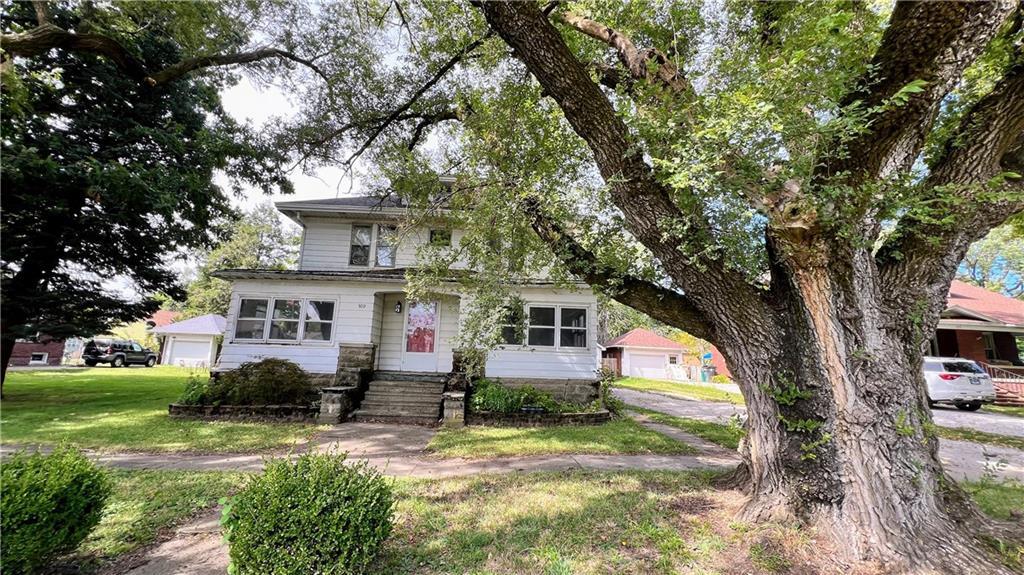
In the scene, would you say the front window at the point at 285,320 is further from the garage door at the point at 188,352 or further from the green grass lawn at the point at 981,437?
the garage door at the point at 188,352

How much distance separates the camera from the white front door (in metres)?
11.8

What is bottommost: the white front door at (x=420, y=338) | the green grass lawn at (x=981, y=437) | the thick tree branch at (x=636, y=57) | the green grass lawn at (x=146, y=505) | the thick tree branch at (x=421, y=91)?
the green grass lawn at (x=146, y=505)

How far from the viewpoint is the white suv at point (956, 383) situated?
11984 mm

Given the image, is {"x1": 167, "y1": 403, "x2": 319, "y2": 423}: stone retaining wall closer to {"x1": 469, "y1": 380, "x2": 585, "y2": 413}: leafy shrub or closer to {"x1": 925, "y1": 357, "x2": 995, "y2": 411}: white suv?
{"x1": 469, "y1": 380, "x2": 585, "y2": 413}: leafy shrub

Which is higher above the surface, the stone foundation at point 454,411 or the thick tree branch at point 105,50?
the thick tree branch at point 105,50

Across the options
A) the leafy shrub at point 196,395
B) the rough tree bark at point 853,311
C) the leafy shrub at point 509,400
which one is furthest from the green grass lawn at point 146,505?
the rough tree bark at point 853,311

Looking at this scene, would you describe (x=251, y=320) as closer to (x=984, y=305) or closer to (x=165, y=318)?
(x=984, y=305)

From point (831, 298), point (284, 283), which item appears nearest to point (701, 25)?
point (831, 298)

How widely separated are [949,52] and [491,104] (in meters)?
5.49

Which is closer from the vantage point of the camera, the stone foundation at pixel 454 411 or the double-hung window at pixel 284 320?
the stone foundation at pixel 454 411

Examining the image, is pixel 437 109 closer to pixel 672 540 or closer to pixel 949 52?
pixel 949 52

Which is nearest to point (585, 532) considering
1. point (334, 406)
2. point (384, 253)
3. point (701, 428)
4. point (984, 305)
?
point (701, 428)

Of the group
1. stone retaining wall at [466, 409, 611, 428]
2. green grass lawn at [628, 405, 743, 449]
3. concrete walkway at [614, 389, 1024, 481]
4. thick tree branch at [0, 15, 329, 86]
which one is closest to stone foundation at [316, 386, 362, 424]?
stone retaining wall at [466, 409, 611, 428]

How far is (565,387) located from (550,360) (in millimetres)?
843
